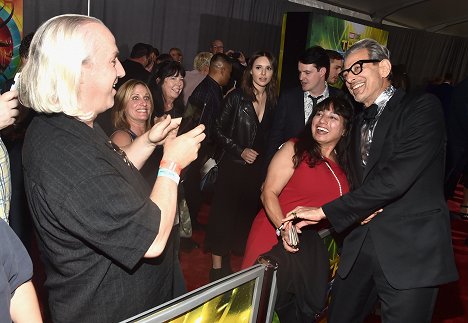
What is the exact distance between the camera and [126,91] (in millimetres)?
2859

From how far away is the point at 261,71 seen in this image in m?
3.47

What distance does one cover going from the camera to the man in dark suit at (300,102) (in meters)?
3.27

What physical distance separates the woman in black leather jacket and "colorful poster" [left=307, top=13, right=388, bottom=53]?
347cm

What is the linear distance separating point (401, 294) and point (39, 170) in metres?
1.59

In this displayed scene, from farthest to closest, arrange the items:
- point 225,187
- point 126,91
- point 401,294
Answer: point 225,187 < point 126,91 < point 401,294

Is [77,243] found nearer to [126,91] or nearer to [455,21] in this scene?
[126,91]

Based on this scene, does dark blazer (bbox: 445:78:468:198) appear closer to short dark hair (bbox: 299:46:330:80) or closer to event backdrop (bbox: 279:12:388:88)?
short dark hair (bbox: 299:46:330:80)

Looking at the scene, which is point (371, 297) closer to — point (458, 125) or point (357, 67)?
point (357, 67)

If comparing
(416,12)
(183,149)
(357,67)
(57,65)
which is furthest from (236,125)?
(416,12)

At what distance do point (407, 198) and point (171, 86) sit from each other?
2.36m

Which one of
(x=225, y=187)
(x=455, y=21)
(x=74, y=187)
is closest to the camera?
(x=74, y=187)

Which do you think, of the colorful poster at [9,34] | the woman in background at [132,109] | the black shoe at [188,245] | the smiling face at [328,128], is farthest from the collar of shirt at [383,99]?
the colorful poster at [9,34]

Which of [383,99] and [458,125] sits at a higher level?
[383,99]

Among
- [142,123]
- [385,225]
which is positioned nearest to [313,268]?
[385,225]
